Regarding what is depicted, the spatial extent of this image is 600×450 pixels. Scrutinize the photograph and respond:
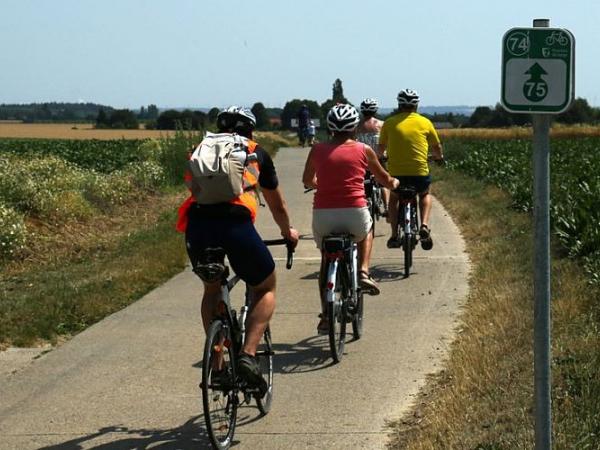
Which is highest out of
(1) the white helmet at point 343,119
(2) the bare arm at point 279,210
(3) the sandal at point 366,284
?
(1) the white helmet at point 343,119

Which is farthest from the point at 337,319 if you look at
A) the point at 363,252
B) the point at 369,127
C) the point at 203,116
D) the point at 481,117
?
the point at 481,117

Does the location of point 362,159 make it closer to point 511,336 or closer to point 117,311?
point 511,336

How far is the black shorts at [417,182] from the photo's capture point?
11609mm

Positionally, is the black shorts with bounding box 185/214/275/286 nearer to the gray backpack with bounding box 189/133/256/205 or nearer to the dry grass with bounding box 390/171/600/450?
the gray backpack with bounding box 189/133/256/205

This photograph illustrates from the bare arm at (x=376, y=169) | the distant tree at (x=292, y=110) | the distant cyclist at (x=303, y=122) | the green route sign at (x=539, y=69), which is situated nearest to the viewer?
the green route sign at (x=539, y=69)

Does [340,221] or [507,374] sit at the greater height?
[340,221]

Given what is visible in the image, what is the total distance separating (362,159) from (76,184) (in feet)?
37.8

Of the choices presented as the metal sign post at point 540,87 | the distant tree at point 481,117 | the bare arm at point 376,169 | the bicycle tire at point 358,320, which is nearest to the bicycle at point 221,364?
the metal sign post at point 540,87

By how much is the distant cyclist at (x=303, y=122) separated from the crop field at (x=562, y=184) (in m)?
7.49

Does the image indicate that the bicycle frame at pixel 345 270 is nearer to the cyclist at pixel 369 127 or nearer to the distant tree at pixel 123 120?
the cyclist at pixel 369 127

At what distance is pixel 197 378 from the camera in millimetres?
7242

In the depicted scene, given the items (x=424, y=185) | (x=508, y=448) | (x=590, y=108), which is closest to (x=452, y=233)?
(x=424, y=185)

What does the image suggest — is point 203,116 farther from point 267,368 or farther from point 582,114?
point 582,114

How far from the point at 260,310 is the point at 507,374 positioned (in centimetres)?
163
